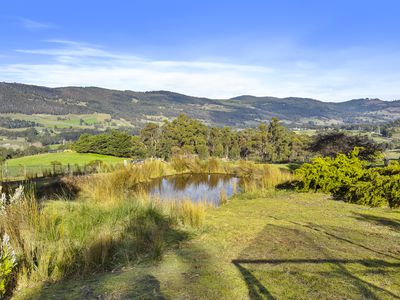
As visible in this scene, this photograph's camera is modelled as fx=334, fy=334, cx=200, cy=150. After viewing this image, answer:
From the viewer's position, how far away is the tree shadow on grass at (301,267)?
2.94m

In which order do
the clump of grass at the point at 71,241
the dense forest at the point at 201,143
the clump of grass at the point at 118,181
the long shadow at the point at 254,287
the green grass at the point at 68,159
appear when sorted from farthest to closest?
1. the dense forest at the point at 201,143
2. the green grass at the point at 68,159
3. the clump of grass at the point at 118,181
4. the clump of grass at the point at 71,241
5. the long shadow at the point at 254,287

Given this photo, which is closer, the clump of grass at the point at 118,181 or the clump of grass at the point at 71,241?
the clump of grass at the point at 71,241

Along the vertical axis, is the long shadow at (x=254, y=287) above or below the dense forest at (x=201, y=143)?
above

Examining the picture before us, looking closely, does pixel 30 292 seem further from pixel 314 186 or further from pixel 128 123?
pixel 128 123

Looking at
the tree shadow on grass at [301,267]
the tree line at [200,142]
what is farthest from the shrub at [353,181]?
the tree line at [200,142]

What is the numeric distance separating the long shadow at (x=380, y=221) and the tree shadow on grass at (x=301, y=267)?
193cm

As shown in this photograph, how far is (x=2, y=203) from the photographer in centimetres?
366

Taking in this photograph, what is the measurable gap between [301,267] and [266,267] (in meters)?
0.36

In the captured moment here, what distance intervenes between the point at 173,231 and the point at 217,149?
23739mm

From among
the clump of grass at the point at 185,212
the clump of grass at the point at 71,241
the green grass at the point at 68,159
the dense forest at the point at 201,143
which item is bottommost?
the green grass at the point at 68,159

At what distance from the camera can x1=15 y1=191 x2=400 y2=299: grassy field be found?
2934 millimetres

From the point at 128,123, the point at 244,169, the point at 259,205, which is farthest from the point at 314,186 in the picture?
the point at 128,123

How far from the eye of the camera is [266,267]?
3.52 m

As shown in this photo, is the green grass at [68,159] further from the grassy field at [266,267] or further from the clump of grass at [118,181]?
the grassy field at [266,267]
